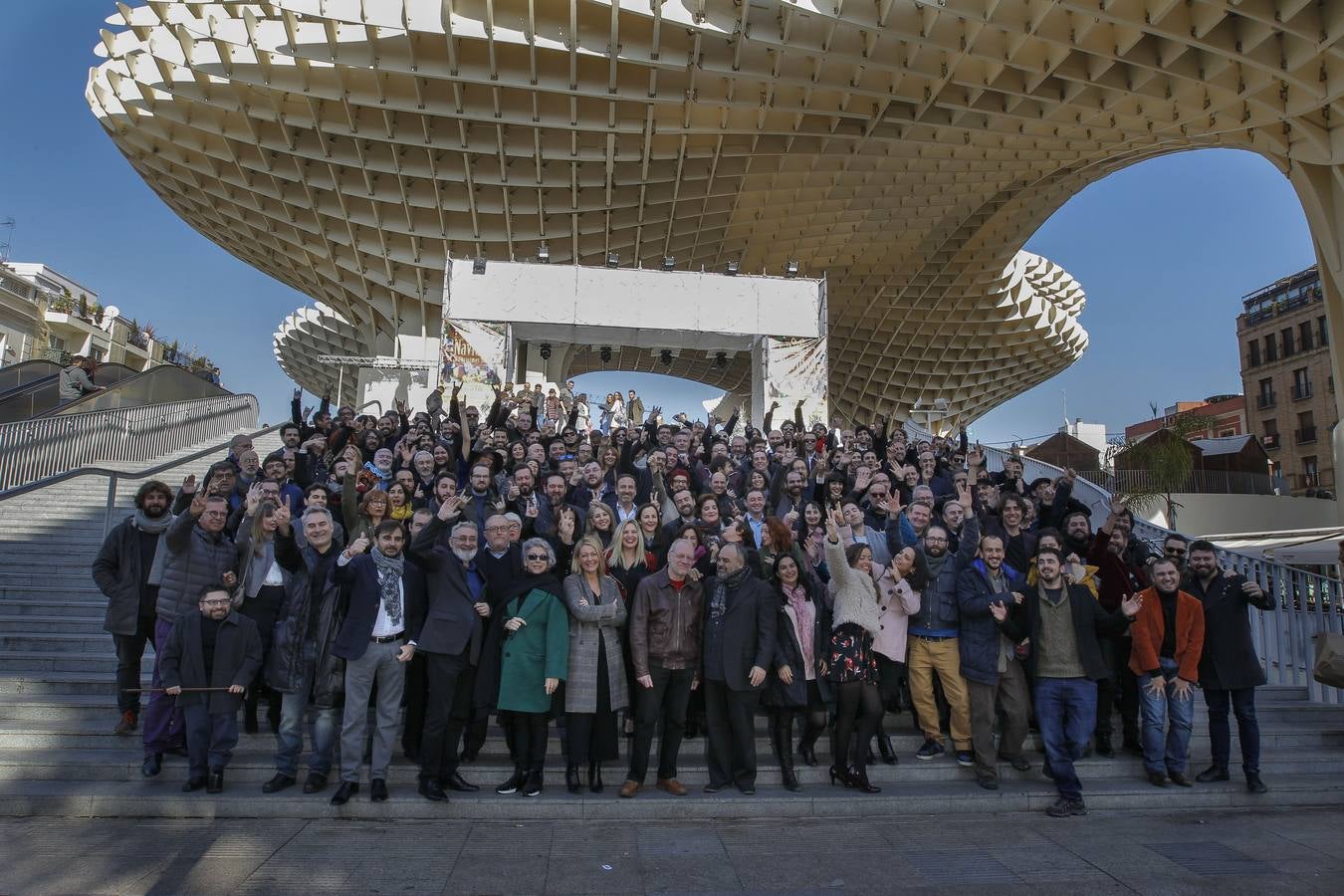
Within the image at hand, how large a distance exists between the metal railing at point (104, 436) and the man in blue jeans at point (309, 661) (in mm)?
8300

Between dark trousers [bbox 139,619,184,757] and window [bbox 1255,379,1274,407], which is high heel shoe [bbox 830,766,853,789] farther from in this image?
window [bbox 1255,379,1274,407]

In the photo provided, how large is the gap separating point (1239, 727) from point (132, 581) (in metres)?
7.76

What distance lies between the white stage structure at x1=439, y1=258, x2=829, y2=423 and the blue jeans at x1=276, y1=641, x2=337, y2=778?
1268 cm

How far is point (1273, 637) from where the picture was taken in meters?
8.04

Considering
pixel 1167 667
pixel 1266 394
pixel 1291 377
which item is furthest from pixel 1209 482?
pixel 1266 394

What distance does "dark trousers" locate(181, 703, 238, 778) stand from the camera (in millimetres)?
4820

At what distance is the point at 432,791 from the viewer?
4785 mm

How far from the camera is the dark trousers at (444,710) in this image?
4.84m

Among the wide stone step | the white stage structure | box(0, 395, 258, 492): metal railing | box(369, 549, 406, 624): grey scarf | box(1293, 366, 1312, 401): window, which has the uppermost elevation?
box(1293, 366, 1312, 401): window

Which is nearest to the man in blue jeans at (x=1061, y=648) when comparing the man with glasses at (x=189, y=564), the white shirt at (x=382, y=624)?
the white shirt at (x=382, y=624)

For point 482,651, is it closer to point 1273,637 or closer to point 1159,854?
point 1159,854

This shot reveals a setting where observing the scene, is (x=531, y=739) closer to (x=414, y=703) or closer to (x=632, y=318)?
(x=414, y=703)

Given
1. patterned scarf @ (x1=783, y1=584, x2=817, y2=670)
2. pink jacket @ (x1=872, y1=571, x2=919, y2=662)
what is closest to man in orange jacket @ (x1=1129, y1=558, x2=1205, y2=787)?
pink jacket @ (x1=872, y1=571, x2=919, y2=662)

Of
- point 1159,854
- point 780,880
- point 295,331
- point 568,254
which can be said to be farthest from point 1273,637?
point 295,331
